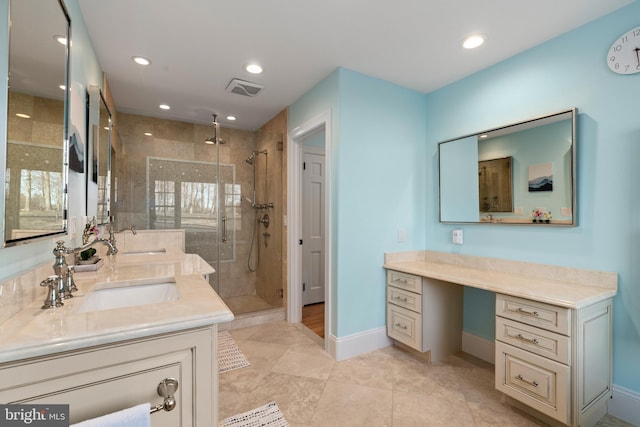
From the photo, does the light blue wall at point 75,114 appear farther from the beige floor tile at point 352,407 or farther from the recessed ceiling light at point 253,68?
the beige floor tile at point 352,407

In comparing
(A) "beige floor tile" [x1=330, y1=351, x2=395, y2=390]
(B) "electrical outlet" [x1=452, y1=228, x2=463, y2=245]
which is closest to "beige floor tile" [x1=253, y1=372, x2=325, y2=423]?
(A) "beige floor tile" [x1=330, y1=351, x2=395, y2=390]

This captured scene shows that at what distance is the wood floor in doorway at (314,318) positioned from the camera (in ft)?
10.5

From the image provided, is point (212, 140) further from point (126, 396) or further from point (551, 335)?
point (551, 335)

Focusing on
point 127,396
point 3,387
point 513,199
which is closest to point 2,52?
point 3,387

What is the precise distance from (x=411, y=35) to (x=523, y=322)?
6.64 ft

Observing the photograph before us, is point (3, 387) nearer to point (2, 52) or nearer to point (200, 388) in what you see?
point (200, 388)

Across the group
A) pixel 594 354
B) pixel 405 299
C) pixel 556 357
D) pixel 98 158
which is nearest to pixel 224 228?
pixel 98 158

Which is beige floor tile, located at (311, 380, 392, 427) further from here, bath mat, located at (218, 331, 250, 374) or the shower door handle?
the shower door handle

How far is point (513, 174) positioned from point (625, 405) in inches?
62.4

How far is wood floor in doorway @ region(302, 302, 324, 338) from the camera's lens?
319 cm

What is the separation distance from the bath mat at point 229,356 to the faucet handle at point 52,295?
5.06 ft

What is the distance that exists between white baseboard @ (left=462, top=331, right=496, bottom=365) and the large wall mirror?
1.04 m

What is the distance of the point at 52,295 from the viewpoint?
3.51 feet

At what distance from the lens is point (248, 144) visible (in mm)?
4215
